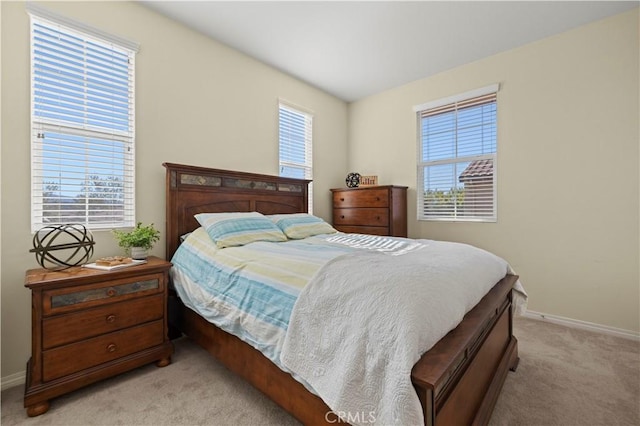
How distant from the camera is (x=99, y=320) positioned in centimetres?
174

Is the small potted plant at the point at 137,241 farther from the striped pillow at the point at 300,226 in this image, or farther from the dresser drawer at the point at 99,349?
the striped pillow at the point at 300,226

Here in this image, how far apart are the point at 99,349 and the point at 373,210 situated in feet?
9.91

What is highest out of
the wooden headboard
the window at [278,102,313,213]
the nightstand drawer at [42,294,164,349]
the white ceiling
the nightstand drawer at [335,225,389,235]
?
the white ceiling

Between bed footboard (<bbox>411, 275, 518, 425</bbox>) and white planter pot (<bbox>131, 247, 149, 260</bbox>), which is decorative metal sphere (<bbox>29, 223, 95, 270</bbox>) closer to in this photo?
white planter pot (<bbox>131, 247, 149, 260</bbox>)

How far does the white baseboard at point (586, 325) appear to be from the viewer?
251 centimetres

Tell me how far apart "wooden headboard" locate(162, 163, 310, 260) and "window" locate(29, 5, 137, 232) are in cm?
31

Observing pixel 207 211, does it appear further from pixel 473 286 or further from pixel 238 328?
pixel 473 286

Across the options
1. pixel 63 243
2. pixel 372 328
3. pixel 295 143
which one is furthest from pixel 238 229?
pixel 295 143

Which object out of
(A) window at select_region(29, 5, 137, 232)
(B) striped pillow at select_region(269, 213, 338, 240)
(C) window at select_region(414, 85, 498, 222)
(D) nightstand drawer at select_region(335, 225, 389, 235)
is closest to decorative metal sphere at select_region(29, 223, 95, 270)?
(A) window at select_region(29, 5, 137, 232)

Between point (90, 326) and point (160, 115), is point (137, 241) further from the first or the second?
point (160, 115)

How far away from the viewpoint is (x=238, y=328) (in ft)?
5.24

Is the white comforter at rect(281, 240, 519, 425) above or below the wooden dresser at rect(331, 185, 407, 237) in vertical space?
below

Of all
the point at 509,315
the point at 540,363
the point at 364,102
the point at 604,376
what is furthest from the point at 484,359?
the point at 364,102

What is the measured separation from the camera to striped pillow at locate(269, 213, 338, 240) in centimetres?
266
